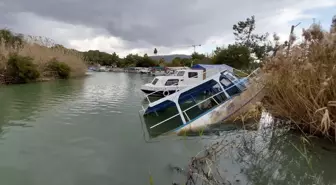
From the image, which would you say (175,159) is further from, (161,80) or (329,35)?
(161,80)

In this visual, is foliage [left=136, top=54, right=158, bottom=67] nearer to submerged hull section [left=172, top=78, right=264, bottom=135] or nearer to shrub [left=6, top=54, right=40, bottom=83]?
shrub [left=6, top=54, right=40, bottom=83]

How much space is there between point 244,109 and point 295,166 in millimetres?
3651

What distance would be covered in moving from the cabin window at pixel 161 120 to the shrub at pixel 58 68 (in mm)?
26048

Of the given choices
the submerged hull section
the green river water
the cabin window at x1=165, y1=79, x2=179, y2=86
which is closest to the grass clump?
the green river water

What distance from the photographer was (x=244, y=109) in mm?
8734

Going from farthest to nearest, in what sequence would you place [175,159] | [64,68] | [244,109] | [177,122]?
[64,68]
[177,122]
[244,109]
[175,159]

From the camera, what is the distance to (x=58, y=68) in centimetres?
3281

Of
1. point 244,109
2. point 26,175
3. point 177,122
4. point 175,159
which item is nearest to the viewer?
point 26,175

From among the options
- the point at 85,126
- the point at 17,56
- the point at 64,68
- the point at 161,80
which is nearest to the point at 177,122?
the point at 85,126

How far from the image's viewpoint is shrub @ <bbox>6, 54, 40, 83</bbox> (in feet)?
79.9

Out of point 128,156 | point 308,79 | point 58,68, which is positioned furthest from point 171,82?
point 58,68

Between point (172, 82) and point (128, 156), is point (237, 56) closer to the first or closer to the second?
point (172, 82)

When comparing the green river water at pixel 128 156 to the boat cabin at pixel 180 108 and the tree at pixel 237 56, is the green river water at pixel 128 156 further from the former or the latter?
the tree at pixel 237 56

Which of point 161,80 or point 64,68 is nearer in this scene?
point 161,80
